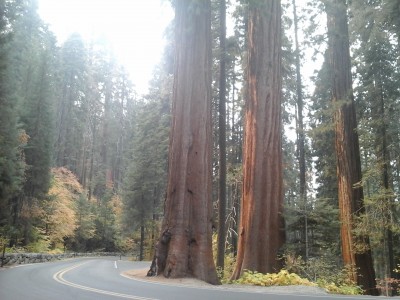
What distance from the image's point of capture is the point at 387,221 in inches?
420

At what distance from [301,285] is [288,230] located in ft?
10.3

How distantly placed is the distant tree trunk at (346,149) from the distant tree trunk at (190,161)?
4.15 m

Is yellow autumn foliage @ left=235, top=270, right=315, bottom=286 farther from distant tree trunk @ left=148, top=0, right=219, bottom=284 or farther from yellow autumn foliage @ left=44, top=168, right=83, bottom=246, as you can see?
yellow autumn foliage @ left=44, top=168, right=83, bottom=246

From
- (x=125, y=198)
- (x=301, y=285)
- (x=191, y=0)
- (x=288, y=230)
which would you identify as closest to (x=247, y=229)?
(x=288, y=230)

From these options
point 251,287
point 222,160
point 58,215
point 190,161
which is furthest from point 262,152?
point 58,215

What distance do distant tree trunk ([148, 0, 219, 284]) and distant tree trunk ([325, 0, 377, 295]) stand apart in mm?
4153

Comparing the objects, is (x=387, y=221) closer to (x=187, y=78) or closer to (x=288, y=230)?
(x=288, y=230)

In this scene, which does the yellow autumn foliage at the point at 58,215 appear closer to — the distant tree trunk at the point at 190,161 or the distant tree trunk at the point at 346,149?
the distant tree trunk at the point at 190,161

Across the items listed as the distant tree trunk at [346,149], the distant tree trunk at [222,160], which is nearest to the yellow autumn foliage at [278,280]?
the distant tree trunk at [346,149]

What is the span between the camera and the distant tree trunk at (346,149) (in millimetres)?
11852

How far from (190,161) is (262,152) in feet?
8.22

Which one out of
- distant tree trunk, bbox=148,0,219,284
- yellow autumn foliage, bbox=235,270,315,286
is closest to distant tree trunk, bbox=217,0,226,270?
distant tree trunk, bbox=148,0,219,284

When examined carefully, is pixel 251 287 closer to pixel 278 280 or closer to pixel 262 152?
pixel 278 280

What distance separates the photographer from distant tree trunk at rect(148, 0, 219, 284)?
34.4 feet
